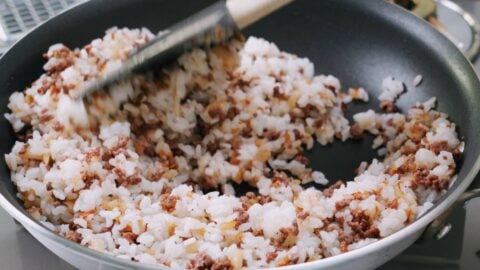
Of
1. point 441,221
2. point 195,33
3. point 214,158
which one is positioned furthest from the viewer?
point 214,158

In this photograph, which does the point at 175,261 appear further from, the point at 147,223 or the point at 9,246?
the point at 9,246

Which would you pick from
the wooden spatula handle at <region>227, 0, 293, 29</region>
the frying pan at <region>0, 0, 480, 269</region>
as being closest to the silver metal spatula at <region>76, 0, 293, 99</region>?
the wooden spatula handle at <region>227, 0, 293, 29</region>

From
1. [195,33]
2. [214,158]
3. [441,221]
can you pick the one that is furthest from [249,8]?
[441,221]

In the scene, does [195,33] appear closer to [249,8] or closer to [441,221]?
[249,8]

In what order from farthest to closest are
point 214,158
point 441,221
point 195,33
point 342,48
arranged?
point 342,48, point 214,158, point 195,33, point 441,221

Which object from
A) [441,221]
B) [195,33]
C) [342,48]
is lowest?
[441,221]

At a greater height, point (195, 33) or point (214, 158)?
point (195, 33)

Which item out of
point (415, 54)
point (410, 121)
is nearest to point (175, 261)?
point (410, 121)

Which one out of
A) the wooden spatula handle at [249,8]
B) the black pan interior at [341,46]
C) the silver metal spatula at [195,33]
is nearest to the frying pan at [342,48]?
the black pan interior at [341,46]
